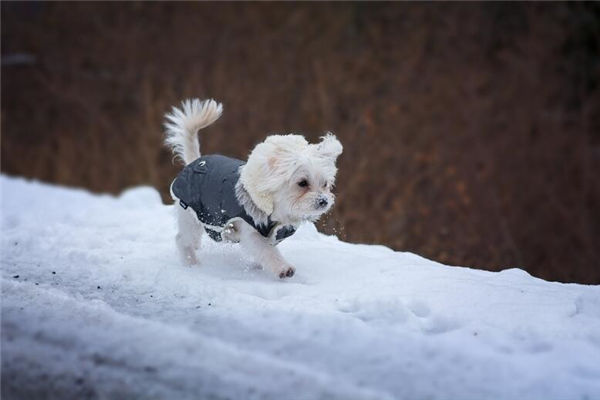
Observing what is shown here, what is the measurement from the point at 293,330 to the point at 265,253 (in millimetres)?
1105

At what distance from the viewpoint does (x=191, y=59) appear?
528 inches

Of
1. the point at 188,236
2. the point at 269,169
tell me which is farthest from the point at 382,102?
the point at 269,169

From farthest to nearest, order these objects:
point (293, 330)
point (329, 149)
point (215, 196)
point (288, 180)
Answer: point (215, 196), point (329, 149), point (288, 180), point (293, 330)

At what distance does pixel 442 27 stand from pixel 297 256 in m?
9.00

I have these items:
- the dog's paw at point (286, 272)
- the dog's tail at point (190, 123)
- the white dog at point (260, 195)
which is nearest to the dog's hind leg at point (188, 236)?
the white dog at point (260, 195)

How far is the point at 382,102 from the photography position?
1270 centimetres

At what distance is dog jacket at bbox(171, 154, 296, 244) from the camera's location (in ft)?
14.9

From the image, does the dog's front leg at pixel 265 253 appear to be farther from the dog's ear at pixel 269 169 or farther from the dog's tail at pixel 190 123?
the dog's tail at pixel 190 123

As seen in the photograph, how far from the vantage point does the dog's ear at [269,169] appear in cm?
433

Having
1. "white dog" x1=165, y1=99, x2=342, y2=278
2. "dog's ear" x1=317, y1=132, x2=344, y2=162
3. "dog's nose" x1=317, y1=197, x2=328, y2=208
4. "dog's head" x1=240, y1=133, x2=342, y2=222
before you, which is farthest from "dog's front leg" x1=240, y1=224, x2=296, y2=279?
"dog's ear" x1=317, y1=132, x2=344, y2=162

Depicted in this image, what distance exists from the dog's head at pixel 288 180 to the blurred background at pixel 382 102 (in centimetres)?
592

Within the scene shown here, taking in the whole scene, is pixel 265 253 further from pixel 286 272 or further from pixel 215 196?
pixel 215 196

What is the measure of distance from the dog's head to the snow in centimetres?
49

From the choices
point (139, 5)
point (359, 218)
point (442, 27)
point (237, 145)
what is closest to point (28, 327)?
point (359, 218)
